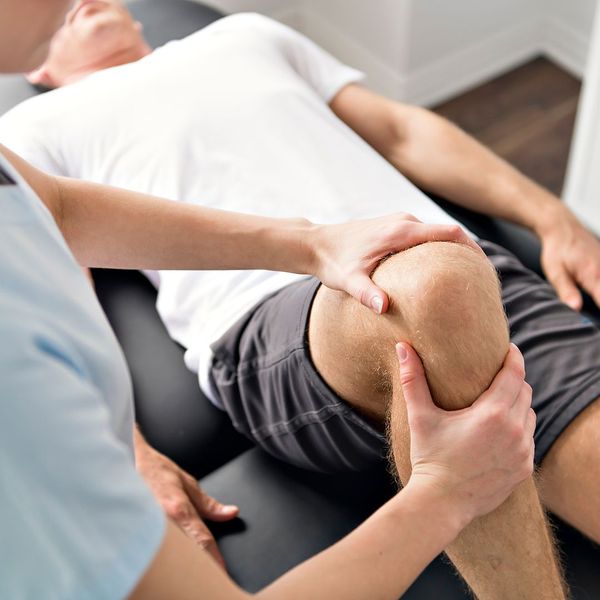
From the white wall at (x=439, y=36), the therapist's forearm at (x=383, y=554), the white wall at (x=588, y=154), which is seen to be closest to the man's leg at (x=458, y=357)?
the therapist's forearm at (x=383, y=554)

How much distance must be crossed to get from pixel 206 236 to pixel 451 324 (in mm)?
360

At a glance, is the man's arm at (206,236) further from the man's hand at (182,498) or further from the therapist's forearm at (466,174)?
the therapist's forearm at (466,174)

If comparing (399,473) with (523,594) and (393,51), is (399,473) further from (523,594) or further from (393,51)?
(393,51)

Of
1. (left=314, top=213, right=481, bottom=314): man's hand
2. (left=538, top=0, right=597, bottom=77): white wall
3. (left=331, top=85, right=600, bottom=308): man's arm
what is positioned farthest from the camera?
(left=538, top=0, right=597, bottom=77): white wall

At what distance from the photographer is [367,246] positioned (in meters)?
1.07

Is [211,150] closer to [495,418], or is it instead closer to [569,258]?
[569,258]

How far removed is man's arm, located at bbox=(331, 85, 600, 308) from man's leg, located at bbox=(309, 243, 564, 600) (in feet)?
1.58

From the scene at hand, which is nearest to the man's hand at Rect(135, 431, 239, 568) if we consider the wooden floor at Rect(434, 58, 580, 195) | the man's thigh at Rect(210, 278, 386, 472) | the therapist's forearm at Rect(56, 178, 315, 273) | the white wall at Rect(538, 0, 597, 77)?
the man's thigh at Rect(210, 278, 386, 472)

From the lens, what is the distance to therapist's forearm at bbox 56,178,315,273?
3.60 ft

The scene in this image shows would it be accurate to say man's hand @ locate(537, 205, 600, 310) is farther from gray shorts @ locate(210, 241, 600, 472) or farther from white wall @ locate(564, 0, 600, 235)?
white wall @ locate(564, 0, 600, 235)

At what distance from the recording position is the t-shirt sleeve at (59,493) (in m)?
0.58

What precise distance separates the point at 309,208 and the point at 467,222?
1.19 feet

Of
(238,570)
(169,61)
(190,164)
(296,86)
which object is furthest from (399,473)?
(169,61)

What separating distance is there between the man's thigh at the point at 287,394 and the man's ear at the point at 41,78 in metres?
0.74
